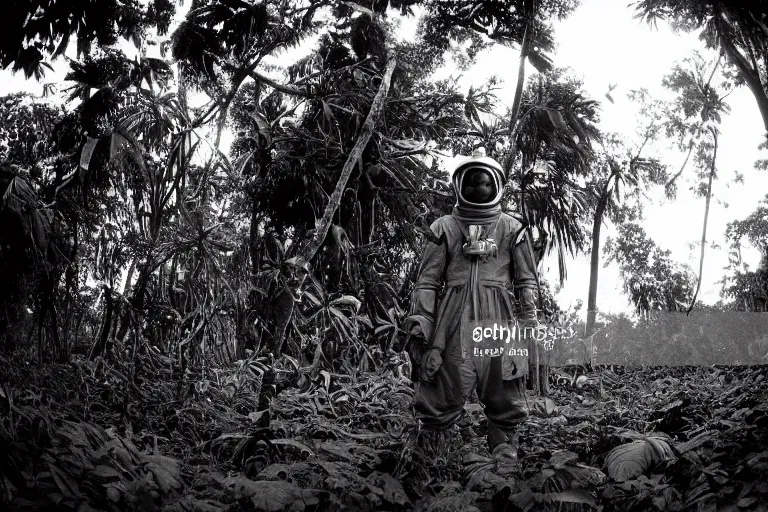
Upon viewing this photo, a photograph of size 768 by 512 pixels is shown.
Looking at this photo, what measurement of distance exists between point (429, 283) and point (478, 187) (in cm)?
71

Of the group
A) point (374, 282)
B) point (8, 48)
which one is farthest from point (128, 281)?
point (8, 48)

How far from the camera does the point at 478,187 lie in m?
3.83

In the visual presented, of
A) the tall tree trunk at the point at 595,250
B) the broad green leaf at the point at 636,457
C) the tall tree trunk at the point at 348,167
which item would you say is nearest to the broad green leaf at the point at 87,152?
→ the tall tree trunk at the point at 348,167

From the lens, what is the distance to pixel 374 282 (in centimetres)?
804

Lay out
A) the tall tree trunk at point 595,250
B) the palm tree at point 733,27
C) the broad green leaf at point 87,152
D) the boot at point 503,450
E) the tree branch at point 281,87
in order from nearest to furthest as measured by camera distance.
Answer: the boot at point 503,450
the palm tree at point 733,27
the broad green leaf at point 87,152
the tree branch at point 281,87
the tall tree trunk at point 595,250

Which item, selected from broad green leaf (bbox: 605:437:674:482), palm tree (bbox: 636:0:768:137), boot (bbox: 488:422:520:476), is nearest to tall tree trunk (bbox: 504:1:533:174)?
palm tree (bbox: 636:0:768:137)

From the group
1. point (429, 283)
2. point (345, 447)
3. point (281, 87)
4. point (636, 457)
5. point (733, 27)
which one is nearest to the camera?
point (636, 457)

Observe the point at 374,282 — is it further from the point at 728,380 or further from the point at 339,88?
the point at 728,380

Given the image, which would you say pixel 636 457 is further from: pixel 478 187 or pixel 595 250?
pixel 595 250

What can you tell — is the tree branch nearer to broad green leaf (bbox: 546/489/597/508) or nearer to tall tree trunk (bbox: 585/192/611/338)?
tall tree trunk (bbox: 585/192/611/338)

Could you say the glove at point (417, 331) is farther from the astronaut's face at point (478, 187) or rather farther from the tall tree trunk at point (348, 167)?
the tall tree trunk at point (348, 167)

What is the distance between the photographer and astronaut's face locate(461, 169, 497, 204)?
3826 millimetres

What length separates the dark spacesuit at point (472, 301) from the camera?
3.71m

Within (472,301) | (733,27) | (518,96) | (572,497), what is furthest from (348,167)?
(572,497)
